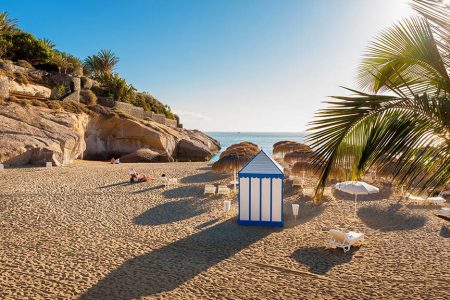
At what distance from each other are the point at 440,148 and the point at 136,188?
52.9 feet

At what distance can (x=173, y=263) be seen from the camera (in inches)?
305

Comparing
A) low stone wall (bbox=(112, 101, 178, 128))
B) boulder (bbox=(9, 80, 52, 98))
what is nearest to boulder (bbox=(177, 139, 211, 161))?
low stone wall (bbox=(112, 101, 178, 128))

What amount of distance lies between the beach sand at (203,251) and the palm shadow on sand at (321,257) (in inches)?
1.1

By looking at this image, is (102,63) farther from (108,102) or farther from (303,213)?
(303,213)

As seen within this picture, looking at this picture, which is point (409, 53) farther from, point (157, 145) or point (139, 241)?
point (157, 145)

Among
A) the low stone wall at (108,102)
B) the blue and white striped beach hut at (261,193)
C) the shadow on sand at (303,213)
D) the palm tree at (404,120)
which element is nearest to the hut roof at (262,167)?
the blue and white striped beach hut at (261,193)

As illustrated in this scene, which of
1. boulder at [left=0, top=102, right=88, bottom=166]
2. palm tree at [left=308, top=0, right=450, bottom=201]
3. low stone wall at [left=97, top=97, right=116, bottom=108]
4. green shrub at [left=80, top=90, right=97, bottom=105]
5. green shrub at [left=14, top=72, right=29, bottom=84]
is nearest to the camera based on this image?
palm tree at [left=308, top=0, right=450, bottom=201]

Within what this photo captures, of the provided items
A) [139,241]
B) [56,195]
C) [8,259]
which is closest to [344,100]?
[139,241]

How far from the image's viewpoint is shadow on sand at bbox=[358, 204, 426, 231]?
435 inches

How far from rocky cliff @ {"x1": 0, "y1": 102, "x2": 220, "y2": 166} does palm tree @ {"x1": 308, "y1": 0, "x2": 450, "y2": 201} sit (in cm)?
2649

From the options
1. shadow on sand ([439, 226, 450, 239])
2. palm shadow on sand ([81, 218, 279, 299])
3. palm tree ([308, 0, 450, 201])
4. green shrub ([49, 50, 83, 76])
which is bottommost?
palm shadow on sand ([81, 218, 279, 299])

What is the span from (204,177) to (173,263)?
1390cm

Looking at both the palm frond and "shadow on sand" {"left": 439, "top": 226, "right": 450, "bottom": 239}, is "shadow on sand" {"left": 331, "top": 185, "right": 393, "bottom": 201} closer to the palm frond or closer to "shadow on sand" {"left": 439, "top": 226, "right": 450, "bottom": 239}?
"shadow on sand" {"left": 439, "top": 226, "right": 450, "bottom": 239}

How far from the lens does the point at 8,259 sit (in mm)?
7688
